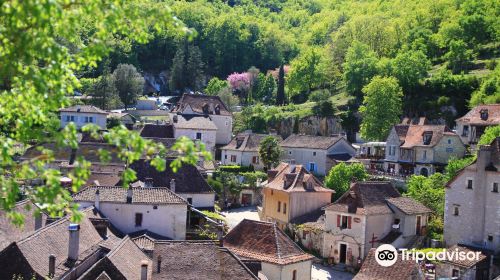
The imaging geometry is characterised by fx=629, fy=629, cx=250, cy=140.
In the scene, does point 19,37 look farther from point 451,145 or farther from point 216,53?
point 216,53

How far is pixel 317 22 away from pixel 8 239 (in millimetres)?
161437

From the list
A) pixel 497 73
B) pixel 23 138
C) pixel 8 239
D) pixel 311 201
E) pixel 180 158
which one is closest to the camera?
pixel 180 158

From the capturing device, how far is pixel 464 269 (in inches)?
1384

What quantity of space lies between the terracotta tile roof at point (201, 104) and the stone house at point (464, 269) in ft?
157

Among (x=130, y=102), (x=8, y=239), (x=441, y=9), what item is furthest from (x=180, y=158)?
(x=441, y=9)

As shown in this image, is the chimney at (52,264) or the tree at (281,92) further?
the tree at (281,92)

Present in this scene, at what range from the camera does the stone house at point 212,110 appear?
79.3 meters

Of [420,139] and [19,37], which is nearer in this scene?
[19,37]

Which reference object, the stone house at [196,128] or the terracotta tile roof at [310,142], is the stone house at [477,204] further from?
the stone house at [196,128]

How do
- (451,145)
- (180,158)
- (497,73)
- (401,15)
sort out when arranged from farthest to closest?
(401,15) < (497,73) < (451,145) < (180,158)

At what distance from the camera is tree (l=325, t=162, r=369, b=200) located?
55594 mm

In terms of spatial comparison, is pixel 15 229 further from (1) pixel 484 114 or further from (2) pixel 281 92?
(2) pixel 281 92

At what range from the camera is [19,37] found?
28.1ft

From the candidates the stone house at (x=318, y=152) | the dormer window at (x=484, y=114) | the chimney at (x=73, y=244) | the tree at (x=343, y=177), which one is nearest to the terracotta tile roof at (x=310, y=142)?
the stone house at (x=318, y=152)
